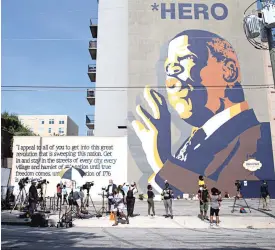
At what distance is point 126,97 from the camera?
33500mm

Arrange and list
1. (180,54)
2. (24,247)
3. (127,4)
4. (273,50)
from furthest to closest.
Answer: (127,4) < (180,54) < (24,247) < (273,50)

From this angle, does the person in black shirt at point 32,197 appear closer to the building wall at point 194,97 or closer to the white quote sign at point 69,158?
the white quote sign at point 69,158

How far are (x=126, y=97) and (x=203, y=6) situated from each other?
1148cm

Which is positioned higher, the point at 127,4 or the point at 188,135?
the point at 127,4

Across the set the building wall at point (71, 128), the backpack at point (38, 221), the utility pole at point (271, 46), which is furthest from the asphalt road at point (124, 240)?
the building wall at point (71, 128)

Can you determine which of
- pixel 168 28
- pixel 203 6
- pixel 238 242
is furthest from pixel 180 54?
pixel 238 242

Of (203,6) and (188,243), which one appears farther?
(203,6)

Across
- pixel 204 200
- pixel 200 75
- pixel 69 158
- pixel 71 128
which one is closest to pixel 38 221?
pixel 204 200

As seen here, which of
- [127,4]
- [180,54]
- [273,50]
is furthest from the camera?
[127,4]

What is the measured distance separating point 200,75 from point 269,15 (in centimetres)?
2604

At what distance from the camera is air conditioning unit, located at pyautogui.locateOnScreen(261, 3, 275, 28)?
6160 millimetres

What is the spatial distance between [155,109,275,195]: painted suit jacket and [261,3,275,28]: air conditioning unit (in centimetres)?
2413

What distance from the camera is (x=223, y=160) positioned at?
30078 millimetres

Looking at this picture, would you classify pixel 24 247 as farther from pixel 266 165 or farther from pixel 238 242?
pixel 266 165
